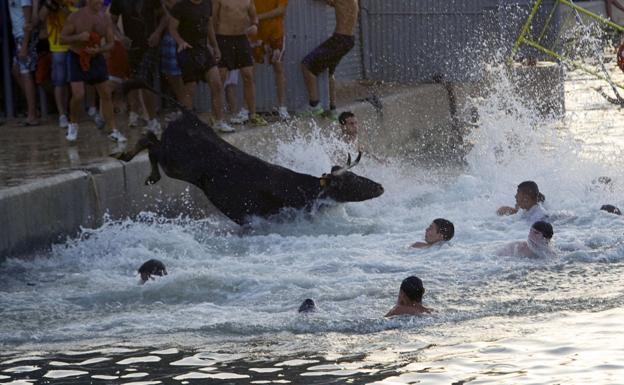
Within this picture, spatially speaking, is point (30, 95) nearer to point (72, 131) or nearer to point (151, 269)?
point (72, 131)

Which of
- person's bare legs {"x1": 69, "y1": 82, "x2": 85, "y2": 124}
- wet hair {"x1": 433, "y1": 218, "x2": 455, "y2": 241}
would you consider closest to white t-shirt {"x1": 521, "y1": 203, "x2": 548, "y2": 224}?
wet hair {"x1": 433, "y1": 218, "x2": 455, "y2": 241}

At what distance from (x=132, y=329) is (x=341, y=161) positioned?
7255 mm

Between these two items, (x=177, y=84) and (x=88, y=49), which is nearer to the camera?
(x=88, y=49)

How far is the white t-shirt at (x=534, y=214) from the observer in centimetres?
1466

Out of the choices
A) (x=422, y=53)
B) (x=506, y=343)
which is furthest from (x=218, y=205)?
(x=422, y=53)

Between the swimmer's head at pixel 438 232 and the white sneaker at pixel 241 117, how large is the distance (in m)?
4.60

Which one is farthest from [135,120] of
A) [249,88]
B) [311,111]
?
[311,111]

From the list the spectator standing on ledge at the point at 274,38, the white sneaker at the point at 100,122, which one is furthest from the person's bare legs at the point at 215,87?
the spectator standing on ledge at the point at 274,38

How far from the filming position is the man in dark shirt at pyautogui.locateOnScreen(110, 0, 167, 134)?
16656 mm

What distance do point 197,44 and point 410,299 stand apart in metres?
6.82

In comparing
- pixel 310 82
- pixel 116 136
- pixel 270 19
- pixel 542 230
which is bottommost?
pixel 542 230

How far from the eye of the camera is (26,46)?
57.4 ft

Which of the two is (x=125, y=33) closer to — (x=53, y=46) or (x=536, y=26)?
(x=53, y=46)

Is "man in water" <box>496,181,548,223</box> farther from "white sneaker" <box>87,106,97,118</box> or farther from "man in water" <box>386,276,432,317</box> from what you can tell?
"white sneaker" <box>87,106,97,118</box>
